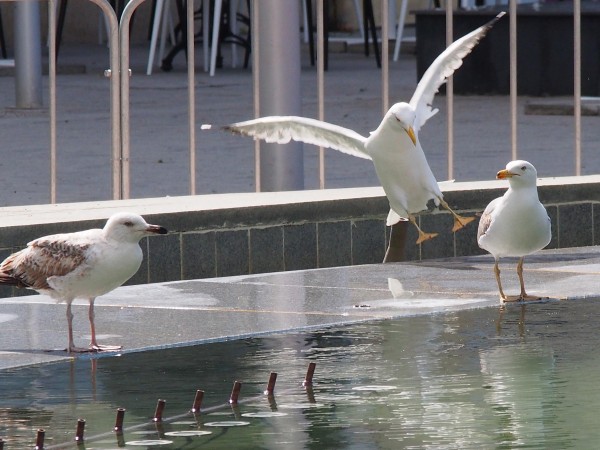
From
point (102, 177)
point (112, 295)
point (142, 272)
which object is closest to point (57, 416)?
point (112, 295)

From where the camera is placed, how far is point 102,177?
1133cm

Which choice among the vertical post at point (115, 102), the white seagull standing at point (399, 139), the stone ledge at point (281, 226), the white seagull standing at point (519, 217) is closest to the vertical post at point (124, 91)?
the vertical post at point (115, 102)

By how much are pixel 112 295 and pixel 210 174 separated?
4953 millimetres

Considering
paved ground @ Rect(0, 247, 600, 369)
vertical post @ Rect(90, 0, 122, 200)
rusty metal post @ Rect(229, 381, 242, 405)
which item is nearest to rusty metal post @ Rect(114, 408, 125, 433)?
rusty metal post @ Rect(229, 381, 242, 405)

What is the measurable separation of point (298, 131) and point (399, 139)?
837 millimetres

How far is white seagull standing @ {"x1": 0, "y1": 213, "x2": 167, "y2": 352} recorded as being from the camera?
5.32 metres

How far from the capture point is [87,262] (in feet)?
17.5

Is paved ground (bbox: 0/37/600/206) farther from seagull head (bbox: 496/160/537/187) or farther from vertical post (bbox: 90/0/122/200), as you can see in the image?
seagull head (bbox: 496/160/537/187)

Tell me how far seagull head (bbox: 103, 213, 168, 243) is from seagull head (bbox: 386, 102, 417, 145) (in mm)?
1884

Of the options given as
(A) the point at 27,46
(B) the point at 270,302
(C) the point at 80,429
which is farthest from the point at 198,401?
(A) the point at 27,46

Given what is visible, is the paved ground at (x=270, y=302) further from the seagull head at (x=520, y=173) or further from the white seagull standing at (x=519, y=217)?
the seagull head at (x=520, y=173)

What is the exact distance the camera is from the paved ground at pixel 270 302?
18.8 feet

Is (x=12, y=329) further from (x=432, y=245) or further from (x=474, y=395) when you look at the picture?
(x=432, y=245)

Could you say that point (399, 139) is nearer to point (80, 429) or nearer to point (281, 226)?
point (281, 226)
